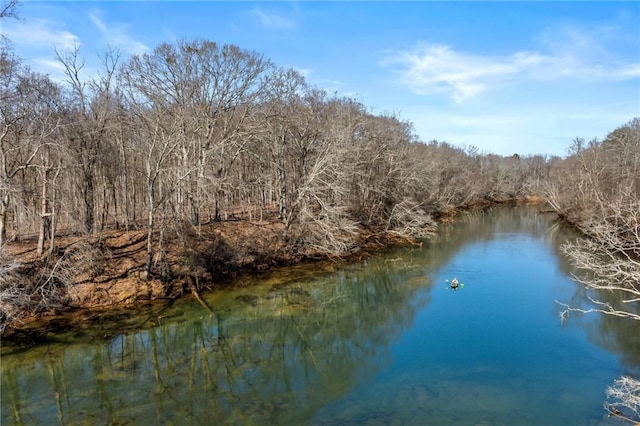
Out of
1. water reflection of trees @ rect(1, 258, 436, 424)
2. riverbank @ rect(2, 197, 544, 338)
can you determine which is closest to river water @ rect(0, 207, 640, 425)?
water reflection of trees @ rect(1, 258, 436, 424)

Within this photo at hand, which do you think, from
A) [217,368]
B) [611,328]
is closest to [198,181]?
[217,368]

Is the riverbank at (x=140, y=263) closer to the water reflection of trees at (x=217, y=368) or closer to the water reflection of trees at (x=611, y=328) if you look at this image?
the water reflection of trees at (x=217, y=368)

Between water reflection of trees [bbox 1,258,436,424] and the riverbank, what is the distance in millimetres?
2868

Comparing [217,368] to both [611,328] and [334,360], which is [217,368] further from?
[611,328]

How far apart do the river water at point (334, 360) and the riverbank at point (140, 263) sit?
1.17 metres

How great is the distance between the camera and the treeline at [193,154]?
1650 cm

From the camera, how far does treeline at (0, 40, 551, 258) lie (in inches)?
650

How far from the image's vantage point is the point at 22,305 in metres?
14.5

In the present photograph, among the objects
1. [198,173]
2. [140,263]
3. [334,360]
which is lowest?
[334,360]

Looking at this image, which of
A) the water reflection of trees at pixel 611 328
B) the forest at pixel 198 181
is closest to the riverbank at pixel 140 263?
the forest at pixel 198 181

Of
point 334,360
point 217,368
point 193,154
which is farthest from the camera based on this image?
point 193,154

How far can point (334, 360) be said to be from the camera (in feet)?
43.5

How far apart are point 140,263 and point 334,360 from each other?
10.4 metres

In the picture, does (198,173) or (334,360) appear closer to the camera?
(334,360)
